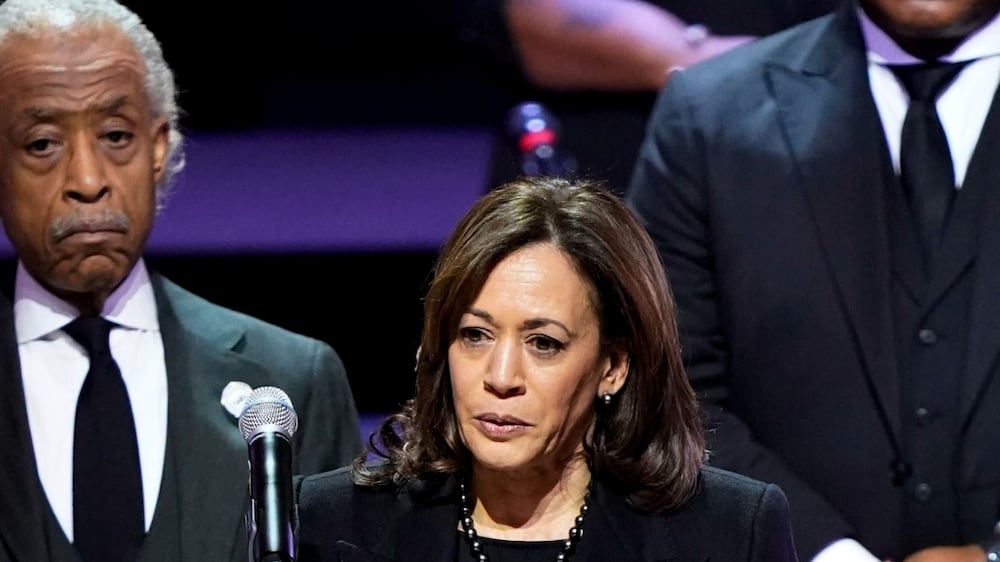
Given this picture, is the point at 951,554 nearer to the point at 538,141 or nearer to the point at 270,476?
the point at 538,141

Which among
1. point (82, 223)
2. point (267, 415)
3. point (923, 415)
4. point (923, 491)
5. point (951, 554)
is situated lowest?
point (951, 554)

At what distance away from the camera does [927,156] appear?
3357 mm

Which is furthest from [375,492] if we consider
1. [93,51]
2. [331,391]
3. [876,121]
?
[876,121]

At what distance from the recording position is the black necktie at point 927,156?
11.0 feet

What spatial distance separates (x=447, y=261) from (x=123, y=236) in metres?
0.58

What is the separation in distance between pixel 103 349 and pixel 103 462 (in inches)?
8.1

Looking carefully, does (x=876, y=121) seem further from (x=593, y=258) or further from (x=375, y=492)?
(x=375, y=492)

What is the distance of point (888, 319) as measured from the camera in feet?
10.9

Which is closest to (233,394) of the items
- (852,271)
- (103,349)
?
(103,349)

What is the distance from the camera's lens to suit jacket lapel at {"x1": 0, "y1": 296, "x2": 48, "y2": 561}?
288cm

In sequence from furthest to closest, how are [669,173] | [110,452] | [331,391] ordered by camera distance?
[669,173], [331,391], [110,452]

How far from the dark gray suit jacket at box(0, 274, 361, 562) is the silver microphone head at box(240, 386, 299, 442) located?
66cm

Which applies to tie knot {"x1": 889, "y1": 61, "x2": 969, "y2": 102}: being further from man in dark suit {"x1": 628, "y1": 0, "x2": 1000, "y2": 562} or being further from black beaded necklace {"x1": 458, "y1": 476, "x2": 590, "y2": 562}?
black beaded necklace {"x1": 458, "y1": 476, "x2": 590, "y2": 562}

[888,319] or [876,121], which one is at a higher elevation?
[876,121]
